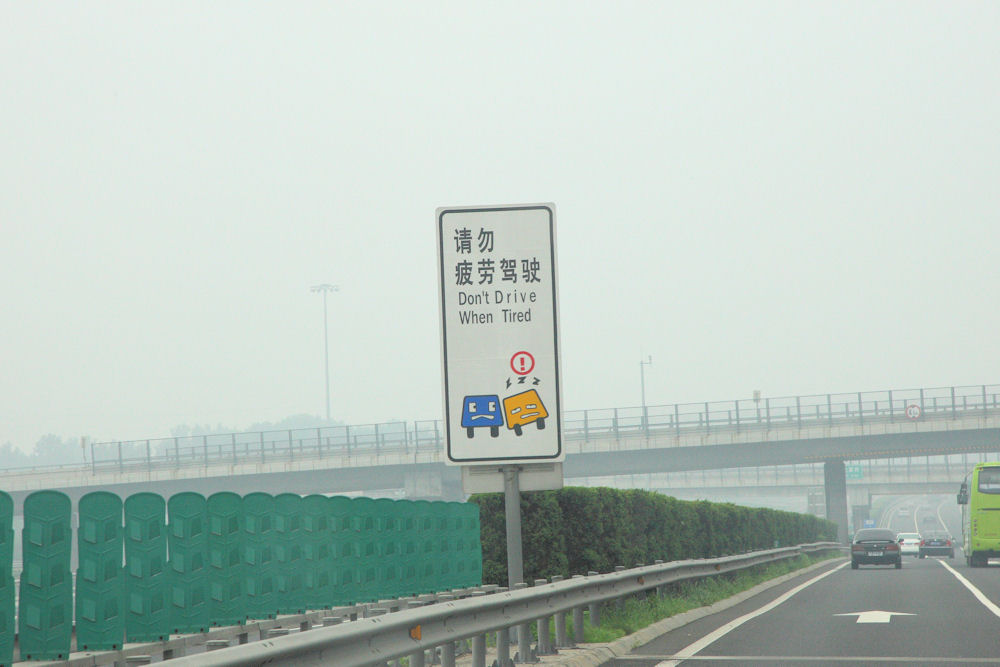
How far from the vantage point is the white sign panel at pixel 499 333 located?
13156mm

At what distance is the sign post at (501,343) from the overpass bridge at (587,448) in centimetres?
5786

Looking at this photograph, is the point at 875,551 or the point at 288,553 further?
the point at 875,551

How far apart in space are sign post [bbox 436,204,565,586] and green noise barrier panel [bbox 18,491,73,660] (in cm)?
579

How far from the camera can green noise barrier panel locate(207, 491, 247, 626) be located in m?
10.4

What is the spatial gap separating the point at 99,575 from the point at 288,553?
149 inches

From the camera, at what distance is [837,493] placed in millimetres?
81812

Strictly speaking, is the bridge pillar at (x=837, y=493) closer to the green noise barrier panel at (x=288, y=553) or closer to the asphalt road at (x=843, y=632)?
the asphalt road at (x=843, y=632)

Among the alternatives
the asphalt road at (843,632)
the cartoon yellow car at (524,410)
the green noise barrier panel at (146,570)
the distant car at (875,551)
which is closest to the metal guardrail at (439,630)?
the asphalt road at (843,632)

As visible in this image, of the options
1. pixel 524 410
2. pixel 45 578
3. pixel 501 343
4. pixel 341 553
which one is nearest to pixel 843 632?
pixel 524 410

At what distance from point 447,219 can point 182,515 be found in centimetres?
465

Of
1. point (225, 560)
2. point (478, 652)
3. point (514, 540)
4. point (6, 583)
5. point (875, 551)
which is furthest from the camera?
point (875, 551)

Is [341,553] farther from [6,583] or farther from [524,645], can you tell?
[6,583]

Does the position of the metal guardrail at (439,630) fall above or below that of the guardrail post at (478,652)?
above

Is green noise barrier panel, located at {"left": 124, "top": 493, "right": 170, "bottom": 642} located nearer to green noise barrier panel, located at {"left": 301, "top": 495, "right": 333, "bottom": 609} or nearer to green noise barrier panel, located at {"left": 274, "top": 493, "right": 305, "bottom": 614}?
green noise barrier panel, located at {"left": 274, "top": 493, "right": 305, "bottom": 614}
